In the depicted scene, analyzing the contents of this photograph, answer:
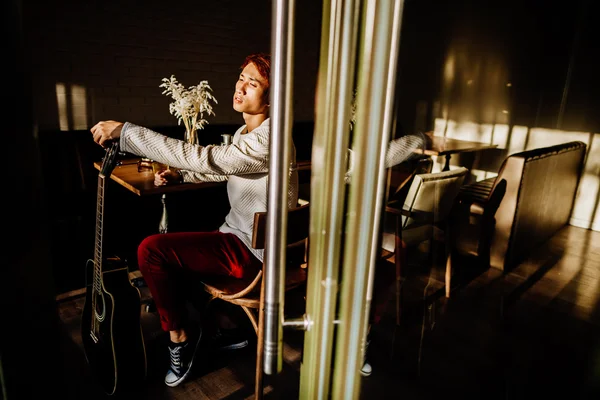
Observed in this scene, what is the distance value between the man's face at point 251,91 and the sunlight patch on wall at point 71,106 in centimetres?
248

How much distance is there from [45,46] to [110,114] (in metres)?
0.68

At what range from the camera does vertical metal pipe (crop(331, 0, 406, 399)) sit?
396 millimetres

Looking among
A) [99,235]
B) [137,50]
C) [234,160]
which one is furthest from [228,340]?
[137,50]

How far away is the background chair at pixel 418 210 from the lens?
181cm

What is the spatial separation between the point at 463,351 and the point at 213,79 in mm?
3406

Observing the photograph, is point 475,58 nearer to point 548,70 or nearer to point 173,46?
point 548,70

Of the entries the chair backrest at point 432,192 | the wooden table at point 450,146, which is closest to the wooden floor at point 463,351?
the chair backrest at point 432,192

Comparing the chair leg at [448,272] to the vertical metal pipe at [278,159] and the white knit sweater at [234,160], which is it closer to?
the white knit sweater at [234,160]

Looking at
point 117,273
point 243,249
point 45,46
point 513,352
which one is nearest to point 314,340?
point 243,249

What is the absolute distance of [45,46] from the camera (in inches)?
119

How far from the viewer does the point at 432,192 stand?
6.27 feet

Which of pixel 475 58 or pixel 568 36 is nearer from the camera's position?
pixel 568 36

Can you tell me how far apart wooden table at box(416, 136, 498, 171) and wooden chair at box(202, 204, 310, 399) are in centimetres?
233

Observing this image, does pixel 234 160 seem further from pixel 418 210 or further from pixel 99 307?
pixel 418 210
